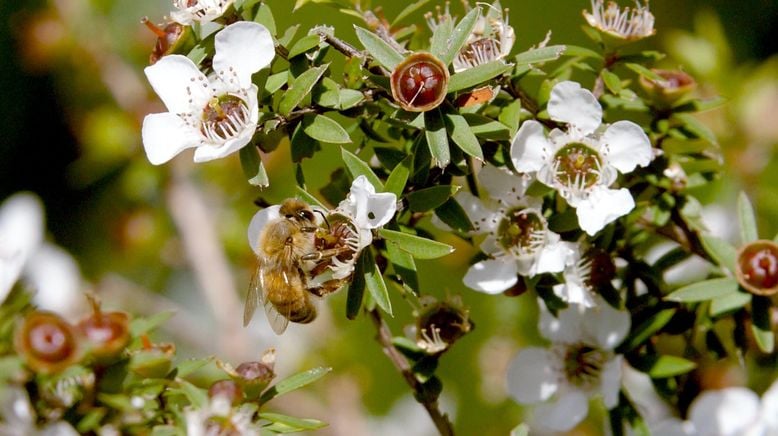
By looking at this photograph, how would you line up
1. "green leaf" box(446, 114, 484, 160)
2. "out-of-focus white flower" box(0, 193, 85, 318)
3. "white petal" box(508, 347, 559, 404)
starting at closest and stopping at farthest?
"green leaf" box(446, 114, 484, 160) < "white petal" box(508, 347, 559, 404) < "out-of-focus white flower" box(0, 193, 85, 318)

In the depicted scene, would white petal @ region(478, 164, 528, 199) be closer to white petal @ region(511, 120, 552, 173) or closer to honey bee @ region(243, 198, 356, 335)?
white petal @ region(511, 120, 552, 173)

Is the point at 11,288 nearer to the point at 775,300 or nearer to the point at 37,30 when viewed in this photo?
the point at 775,300

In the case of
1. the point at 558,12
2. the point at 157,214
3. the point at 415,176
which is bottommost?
the point at 157,214

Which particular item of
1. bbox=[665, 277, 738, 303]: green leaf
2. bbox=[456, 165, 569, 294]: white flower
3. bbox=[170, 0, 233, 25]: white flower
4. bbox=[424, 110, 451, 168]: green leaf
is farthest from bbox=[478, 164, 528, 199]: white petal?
bbox=[170, 0, 233, 25]: white flower

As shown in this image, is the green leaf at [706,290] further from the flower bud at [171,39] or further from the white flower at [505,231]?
the flower bud at [171,39]

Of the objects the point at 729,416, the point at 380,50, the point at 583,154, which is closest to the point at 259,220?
the point at 380,50

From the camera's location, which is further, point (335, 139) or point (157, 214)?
point (157, 214)

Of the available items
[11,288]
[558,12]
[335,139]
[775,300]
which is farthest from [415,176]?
[558,12]
